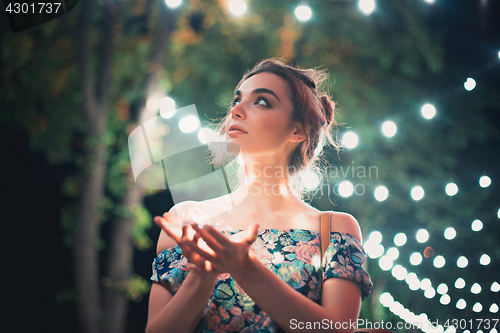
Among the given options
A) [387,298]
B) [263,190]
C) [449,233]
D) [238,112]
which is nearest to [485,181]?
[449,233]

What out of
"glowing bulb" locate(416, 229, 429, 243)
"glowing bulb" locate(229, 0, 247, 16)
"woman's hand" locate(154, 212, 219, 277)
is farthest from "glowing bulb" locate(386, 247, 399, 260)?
"glowing bulb" locate(229, 0, 247, 16)

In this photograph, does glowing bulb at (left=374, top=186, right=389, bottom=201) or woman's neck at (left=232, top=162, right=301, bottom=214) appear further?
glowing bulb at (left=374, top=186, right=389, bottom=201)

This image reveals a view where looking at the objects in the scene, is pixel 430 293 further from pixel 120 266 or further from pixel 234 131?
pixel 120 266

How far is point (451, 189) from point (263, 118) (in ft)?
3.94

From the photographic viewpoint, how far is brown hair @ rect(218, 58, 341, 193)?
39.1 inches

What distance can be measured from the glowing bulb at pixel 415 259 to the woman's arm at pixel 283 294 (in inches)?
33.5

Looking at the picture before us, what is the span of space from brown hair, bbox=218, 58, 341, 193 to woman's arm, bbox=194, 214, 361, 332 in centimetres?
42

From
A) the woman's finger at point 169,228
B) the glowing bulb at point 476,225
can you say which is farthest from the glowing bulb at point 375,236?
the woman's finger at point 169,228

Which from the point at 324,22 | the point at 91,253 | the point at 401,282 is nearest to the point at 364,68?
the point at 324,22

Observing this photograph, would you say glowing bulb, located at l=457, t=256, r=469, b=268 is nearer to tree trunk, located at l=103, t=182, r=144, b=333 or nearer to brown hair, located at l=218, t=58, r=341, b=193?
brown hair, located at l=218, t=58, r=341, b=193

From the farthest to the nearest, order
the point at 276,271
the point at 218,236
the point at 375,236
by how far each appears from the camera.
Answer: the point at 375,236, the point at 276,271, the point at 218,236

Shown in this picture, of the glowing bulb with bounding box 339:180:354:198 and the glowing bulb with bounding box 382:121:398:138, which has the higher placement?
the glowing bulb with bounding box 382:121:398:138

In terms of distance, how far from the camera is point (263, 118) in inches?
35.6

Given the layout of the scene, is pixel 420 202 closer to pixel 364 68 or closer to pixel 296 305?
pixel 364 68
